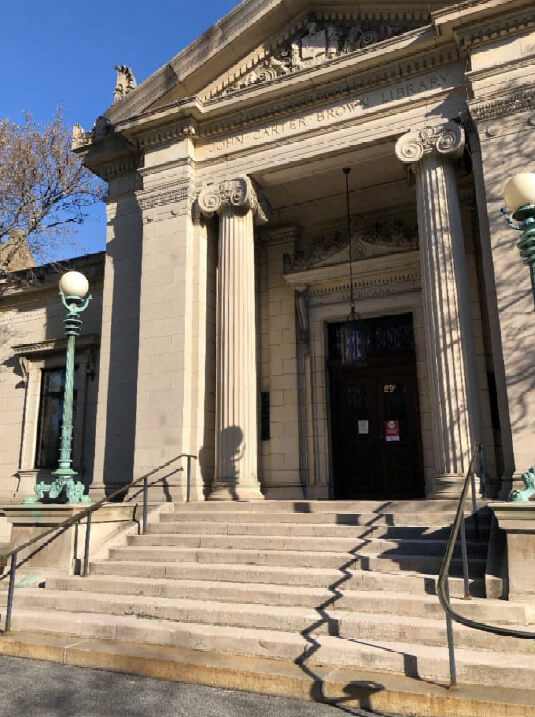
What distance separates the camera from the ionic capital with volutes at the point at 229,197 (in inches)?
453

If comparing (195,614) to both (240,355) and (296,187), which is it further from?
(296,187)

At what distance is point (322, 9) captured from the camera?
1146cm

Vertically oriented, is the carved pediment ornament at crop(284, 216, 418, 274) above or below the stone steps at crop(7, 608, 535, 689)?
above

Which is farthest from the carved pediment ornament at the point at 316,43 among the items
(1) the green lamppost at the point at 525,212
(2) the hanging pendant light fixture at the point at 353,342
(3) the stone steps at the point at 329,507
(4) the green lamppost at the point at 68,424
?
(3) the stone steps at the point at 329,507

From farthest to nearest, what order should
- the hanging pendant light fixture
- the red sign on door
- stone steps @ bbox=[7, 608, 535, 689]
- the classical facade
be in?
the red sign on door < the hanging pendant light fixture < the classical facade < stone steps @ bbox=[7, 608, 535, 689]

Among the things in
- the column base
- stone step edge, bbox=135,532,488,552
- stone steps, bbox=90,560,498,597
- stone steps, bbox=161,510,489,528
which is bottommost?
stone steps, bbox=90,560,498,597

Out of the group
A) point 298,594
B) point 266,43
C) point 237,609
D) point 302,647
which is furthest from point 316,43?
point 302,647

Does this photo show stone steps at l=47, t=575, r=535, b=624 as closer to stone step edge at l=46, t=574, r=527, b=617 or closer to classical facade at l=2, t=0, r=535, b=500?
stone step edge at l=46, t=574, r=527, b=617

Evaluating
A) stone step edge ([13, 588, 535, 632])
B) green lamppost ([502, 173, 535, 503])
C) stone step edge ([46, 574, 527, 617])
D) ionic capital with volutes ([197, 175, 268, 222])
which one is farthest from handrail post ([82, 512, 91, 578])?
ionic capital with volutes ([197, 175, 268, 222])

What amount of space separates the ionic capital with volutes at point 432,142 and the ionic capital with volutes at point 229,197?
3.02m

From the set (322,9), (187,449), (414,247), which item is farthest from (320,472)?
(322,9)

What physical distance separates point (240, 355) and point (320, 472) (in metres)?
3.40

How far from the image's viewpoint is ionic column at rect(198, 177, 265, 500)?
34.4 ft

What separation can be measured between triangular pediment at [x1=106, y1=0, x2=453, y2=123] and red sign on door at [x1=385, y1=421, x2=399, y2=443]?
733 centimetres
